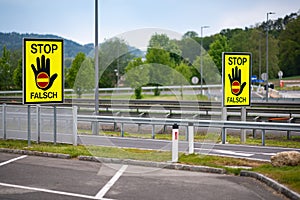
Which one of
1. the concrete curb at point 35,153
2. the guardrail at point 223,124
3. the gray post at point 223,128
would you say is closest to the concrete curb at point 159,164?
the concrete curb at point 35,153

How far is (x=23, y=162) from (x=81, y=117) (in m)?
7.35

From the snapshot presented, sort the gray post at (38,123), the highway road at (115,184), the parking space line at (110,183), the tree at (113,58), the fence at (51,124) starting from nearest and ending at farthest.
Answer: the highway road at (115,184)
the parking space line at (110,183)
the fence at (51,124)
the gray post at (38,123)
the tree at (113,58)

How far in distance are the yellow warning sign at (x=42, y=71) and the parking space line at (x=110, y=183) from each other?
16.4 ft

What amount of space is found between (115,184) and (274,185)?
10.5 feet

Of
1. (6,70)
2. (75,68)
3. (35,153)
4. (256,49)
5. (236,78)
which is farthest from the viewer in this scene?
(256,49)

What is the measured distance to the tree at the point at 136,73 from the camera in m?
27.9

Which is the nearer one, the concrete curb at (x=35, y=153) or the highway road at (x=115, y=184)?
the highway road at (x=115, y=184)

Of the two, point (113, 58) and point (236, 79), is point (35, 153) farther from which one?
point (113, 58)

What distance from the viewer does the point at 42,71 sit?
15.9 m

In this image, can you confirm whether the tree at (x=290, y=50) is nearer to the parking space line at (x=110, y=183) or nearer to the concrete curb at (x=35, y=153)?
the concrete curb at (x=35, y=153)

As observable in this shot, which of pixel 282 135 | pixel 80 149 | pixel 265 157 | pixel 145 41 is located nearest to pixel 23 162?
pixel 80 149

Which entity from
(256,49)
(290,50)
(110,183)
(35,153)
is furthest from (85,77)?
(290,50)

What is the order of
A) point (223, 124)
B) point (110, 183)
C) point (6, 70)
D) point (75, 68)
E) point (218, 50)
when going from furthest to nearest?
point (6, 70) → point (218, 50) → point (75, 68) → point (223, 124) → point (110, 183)

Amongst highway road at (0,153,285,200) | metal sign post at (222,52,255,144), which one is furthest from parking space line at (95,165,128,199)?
metal sign post at (222,52,255,144)
